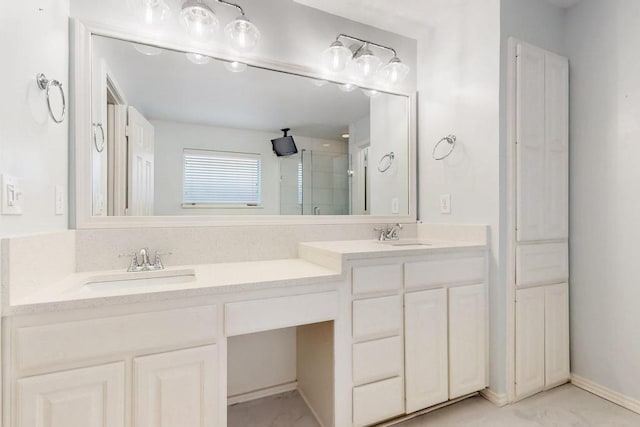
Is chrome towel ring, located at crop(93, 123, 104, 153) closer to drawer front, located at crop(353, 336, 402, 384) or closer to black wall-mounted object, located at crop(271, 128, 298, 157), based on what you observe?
black wall-mounted object, located at crop(271, 128, 298, 157)

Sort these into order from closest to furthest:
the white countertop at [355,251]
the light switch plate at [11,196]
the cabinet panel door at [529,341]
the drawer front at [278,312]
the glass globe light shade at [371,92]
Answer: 1. the light switch plate at [11,196]
2. the drawer front at [278,312]
3. the white countertop at [355,251]
4. the cabinet panel door at [529,341]
5. the glass globe light shade at [371,92]

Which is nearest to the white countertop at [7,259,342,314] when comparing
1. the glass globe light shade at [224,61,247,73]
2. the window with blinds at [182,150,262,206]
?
the window with blinds at [182,150,262,206]

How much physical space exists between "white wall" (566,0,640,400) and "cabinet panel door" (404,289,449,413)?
3.20 ft

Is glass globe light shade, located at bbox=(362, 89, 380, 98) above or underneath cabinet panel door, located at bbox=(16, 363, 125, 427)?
above

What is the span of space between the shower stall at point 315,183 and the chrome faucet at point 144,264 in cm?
71

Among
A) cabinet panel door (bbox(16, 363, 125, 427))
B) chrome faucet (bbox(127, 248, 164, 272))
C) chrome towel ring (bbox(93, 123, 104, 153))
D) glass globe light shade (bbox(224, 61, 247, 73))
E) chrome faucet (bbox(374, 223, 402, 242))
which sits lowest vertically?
cabinet panel door (bbox(16, 363, 125, 427))

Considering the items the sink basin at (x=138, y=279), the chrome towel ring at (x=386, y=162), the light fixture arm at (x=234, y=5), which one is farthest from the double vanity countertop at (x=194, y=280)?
the light fixture arm at (x=234, y=5)

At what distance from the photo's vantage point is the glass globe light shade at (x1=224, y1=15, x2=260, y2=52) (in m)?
1.64

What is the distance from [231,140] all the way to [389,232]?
1178 mm

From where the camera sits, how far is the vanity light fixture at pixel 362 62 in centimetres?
194

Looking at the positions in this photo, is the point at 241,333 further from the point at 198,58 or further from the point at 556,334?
the point at 556,334

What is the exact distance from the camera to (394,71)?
209cm

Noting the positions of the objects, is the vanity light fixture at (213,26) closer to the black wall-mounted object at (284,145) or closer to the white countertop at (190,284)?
the black wall-mounted object at (284,145)

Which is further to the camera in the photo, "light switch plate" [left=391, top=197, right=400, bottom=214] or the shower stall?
"light switch plate" [left=391, top=197, right=400, bottom=214]
